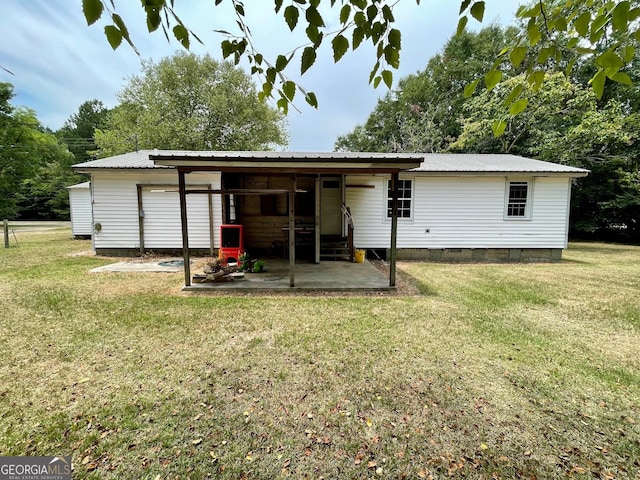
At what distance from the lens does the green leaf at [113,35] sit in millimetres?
992

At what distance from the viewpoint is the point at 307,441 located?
212 centimetres

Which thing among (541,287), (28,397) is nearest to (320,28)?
(28,397)

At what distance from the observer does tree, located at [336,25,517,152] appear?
2112 cm

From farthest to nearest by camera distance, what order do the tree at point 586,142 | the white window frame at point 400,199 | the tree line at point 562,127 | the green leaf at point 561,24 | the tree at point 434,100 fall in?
the tree at point 434,100, the tree line at point 562,127, the tree at point 586,142, the white window frame at point 400,199, the green leaf at point 561,24

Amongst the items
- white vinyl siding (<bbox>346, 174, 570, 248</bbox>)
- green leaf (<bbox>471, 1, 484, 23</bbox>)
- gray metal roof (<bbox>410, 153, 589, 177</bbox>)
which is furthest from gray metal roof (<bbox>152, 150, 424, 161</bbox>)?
green leaf (<bbox>471, 1, 484, 23</bbox>)

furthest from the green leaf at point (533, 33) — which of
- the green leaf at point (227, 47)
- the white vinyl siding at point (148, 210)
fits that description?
the white vinyl siding at point (148, 210)

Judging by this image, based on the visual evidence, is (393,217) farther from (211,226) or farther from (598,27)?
(211,226)

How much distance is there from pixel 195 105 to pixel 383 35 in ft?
76.2

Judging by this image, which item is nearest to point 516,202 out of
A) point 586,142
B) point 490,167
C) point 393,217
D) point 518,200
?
point 518,200

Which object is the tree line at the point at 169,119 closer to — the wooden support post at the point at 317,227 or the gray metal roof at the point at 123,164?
the gray metal roof at the point at 123,164

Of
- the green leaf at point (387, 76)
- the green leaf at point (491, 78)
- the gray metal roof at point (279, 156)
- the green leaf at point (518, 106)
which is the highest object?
the gray metal roof at point (279, 156)

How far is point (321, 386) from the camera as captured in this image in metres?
2.76

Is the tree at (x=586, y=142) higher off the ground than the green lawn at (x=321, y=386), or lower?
higher

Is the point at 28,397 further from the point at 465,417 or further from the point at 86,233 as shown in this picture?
the point at 86,233
